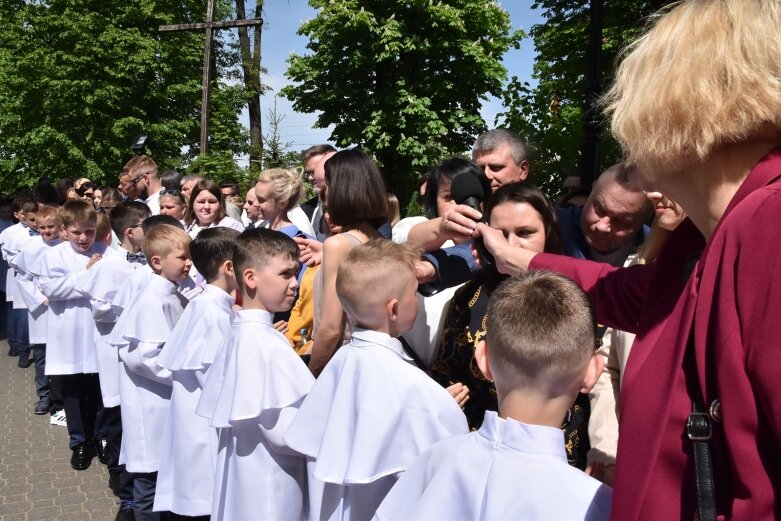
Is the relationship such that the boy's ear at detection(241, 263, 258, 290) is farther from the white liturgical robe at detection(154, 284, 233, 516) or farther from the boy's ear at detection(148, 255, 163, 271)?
the boy's ear at detection(148, 255, 163, 271)

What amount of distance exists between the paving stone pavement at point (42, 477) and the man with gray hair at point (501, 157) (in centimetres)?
368

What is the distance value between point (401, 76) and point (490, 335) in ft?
74.2

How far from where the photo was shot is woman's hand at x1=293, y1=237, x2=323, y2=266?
400cm

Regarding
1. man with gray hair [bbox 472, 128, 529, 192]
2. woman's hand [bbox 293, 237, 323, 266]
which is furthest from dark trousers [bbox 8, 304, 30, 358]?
man with gray hair [bbox 472, 128, 529, 192]

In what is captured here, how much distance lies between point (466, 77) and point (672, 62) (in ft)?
77.3

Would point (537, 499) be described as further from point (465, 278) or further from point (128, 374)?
point (128, 374)

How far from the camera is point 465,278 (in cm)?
295

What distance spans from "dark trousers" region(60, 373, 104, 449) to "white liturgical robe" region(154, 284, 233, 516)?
229 centimetres

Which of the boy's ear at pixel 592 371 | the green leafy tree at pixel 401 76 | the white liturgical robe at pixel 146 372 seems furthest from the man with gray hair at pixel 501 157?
the green leafy tree at pixel 401 76

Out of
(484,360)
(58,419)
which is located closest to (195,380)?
(484,360)

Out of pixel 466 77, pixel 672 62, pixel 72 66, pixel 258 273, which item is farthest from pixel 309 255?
pixel 72 66

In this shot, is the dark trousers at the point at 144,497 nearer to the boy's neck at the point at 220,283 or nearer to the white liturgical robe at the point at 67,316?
the boy's neck at the point at 220,283

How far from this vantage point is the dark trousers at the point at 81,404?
234 inches

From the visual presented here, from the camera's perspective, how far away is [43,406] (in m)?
7.47
